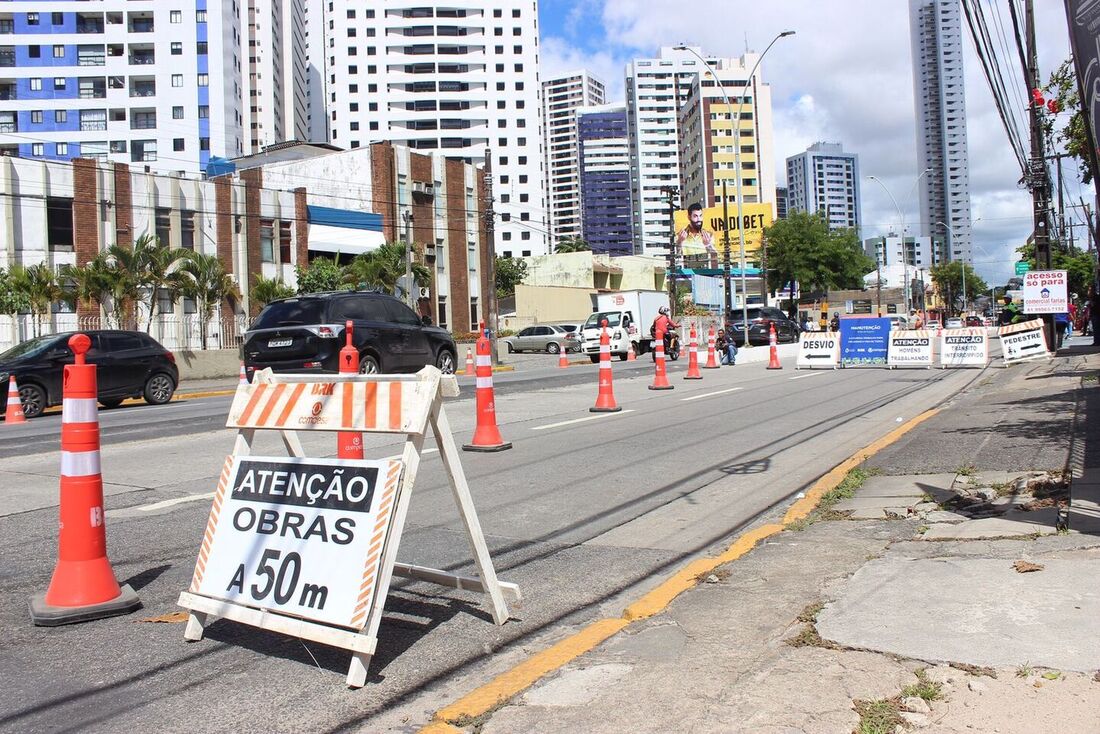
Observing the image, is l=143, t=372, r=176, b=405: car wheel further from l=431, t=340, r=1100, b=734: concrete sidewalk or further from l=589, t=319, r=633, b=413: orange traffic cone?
l=431, t=340, r=1100, b=734: concrete sidewalk

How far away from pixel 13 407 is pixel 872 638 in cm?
1591

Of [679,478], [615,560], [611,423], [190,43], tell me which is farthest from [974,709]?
[190,43]

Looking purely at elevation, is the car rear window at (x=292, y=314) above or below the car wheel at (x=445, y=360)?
above

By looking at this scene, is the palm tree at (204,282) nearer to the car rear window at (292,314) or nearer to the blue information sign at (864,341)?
the car rear window at (292,314)

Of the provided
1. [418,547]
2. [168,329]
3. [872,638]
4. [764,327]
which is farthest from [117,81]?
[872,638]

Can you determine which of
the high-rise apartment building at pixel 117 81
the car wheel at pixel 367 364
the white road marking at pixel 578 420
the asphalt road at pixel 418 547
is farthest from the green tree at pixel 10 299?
the high-rise apartment building at pixel 117 81

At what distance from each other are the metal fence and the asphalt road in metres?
18.8

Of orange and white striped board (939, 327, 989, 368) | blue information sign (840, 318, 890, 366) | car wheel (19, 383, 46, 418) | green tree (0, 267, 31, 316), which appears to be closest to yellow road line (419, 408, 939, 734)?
car wheel (19, 383, 46, 418)

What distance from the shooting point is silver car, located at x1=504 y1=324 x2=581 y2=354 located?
4519cm

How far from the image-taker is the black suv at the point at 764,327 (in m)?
44.9

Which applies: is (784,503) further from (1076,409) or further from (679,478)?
(1076,409)

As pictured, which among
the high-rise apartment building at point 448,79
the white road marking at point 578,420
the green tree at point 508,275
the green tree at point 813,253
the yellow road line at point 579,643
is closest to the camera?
the yellow road line at point 579,643

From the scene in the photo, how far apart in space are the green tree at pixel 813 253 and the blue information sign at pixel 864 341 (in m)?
52.0

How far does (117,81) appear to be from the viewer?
3189 inches
